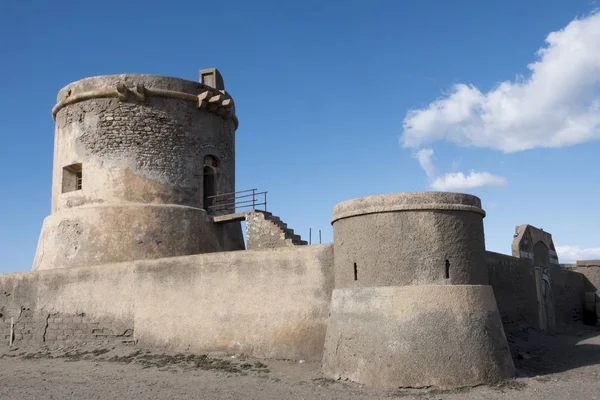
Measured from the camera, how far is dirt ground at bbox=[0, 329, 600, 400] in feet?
24.4

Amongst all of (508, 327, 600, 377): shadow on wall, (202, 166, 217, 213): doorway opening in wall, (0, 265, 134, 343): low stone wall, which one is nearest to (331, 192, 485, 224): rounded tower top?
(508, 327, 600, 377): shadow on wall

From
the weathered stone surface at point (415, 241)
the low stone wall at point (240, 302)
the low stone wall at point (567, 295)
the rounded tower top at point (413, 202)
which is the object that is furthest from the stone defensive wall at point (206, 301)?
the low stone wall at point (567, 295)

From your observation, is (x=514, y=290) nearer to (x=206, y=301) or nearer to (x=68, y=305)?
(x=206, y=301)

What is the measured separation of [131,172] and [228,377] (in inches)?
327

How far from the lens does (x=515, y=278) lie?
12.7 meters

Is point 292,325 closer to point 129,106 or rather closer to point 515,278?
point 515,278

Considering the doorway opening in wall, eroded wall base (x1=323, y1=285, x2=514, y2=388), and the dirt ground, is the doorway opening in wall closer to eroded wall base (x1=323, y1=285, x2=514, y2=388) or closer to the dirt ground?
the dirt ground

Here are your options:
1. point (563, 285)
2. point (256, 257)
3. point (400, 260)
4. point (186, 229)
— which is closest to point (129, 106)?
point (186, 229)

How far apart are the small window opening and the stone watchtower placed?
28 millimetres

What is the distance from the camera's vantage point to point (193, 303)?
11.1 metres

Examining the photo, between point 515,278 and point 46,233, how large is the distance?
43.0ft

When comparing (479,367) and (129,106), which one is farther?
(129,106)

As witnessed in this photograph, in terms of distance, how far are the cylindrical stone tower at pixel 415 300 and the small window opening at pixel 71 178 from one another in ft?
34.8

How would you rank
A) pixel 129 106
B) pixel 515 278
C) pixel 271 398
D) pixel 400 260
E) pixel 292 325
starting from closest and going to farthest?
pixel 271 398
pixel 400 260
pixel 292 325
pixel 515 278
pixel 129 106
